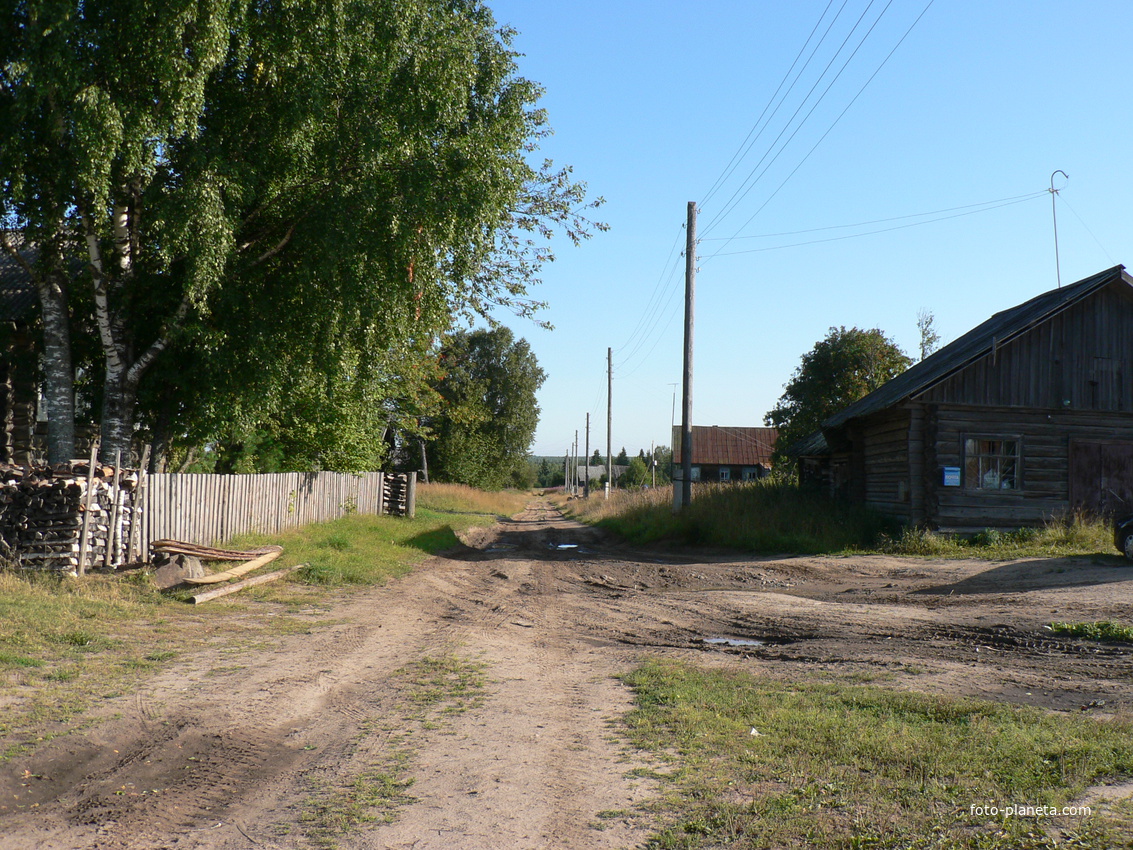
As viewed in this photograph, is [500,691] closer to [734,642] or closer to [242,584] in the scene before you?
[734,642]

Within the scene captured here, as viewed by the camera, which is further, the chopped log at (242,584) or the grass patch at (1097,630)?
the chopped log at (242,584)

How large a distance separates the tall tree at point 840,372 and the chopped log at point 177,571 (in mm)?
29728

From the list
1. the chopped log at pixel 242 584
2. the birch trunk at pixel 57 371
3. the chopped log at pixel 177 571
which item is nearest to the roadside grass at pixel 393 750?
the chopped log at pixel 242 584

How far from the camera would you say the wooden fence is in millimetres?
13562

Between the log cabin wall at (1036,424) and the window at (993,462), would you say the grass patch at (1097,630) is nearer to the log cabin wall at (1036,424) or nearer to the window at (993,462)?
the log cabin wall at (1036,424)

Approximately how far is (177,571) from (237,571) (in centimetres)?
109

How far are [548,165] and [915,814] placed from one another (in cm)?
1944

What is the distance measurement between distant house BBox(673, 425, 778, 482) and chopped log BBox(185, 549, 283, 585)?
58.3m

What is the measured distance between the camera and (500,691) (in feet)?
25.0

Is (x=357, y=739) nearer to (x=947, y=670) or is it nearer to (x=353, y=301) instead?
(x=947, y=670)

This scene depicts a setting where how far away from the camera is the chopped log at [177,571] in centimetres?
1180

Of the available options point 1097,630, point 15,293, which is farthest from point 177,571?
point 1097,630

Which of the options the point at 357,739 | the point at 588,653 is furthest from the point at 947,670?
the point at 357,739

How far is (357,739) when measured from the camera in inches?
244
